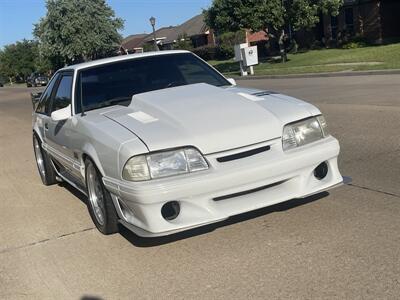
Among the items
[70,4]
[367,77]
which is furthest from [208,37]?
[367,77]

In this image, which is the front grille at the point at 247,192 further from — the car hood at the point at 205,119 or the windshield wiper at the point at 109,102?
the windshield wiper at the point at 109,102

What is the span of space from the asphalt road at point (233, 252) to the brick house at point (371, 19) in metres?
31.9

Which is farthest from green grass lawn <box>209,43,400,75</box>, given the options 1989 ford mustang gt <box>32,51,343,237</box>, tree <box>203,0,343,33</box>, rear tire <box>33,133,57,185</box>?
1989 ford mustang gt <box>32,51,343,237</box>

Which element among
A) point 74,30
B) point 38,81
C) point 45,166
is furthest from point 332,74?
point 38,81

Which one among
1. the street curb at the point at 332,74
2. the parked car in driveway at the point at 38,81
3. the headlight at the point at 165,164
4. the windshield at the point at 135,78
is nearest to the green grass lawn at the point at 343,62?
the street curb at the point at 332,74

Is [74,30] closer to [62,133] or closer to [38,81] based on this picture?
[38,81]

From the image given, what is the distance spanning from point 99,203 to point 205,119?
1327mm

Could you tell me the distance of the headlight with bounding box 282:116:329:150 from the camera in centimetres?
455

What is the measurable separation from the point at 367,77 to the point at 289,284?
16.6m

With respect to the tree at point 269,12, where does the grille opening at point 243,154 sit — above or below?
below

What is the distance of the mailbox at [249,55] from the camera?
2886 centimetres

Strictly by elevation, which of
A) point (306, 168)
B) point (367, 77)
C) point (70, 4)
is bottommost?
point (367, 77)

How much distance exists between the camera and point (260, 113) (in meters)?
4.59

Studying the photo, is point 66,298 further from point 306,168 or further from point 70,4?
point 70,4
